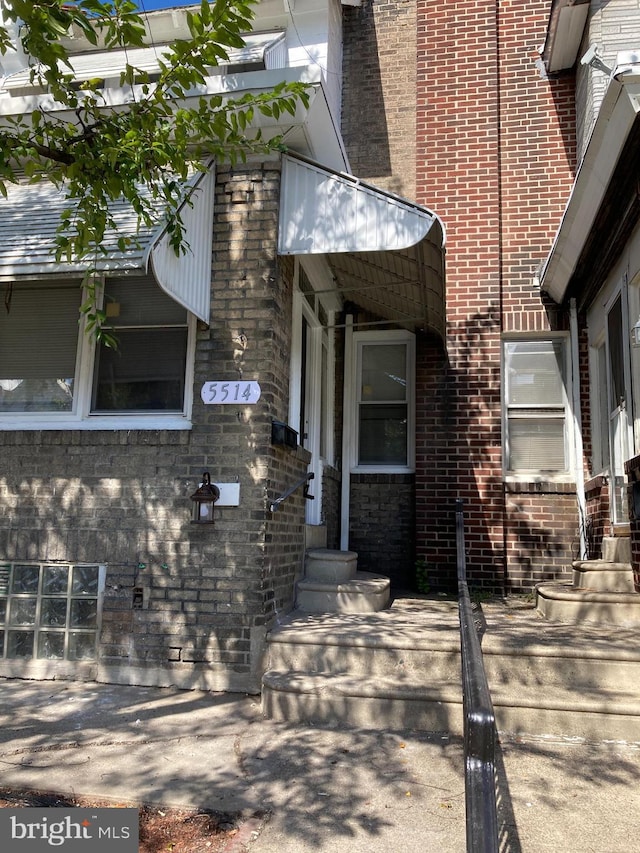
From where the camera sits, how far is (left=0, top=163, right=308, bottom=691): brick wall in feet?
15.8

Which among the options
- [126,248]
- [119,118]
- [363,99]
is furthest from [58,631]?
[363,99]

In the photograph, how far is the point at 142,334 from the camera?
212 inches

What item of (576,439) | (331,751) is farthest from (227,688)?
(576,439)

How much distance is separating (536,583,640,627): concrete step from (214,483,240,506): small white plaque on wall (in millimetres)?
2558

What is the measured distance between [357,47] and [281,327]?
5255 mm

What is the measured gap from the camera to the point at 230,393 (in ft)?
16.6

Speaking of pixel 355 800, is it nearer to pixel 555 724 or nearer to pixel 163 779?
pixel 163 779

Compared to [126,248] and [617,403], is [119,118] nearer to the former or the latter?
[126,248]

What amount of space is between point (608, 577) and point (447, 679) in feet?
6.00

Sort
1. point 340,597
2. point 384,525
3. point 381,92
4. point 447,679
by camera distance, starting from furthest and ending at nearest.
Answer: point 381,92
point 384,525
point 340,597
point 447,679

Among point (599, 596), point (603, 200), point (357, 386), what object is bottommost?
point (599, 596)

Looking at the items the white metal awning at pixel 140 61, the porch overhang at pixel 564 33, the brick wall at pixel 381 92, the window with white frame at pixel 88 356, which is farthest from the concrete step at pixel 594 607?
the porch overhang at pixel 564 33

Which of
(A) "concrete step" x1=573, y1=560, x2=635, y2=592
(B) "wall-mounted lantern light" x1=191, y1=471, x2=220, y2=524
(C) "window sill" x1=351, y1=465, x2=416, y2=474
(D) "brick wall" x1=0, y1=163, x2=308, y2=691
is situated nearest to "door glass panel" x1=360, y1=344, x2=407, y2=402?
(C) "window sill" x1=351, y1=465, x2=416, y2=474

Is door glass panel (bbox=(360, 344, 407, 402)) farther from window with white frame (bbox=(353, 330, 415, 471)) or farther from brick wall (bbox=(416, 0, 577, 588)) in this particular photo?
brick wall (bbox=(416, 0, 577, 588))
